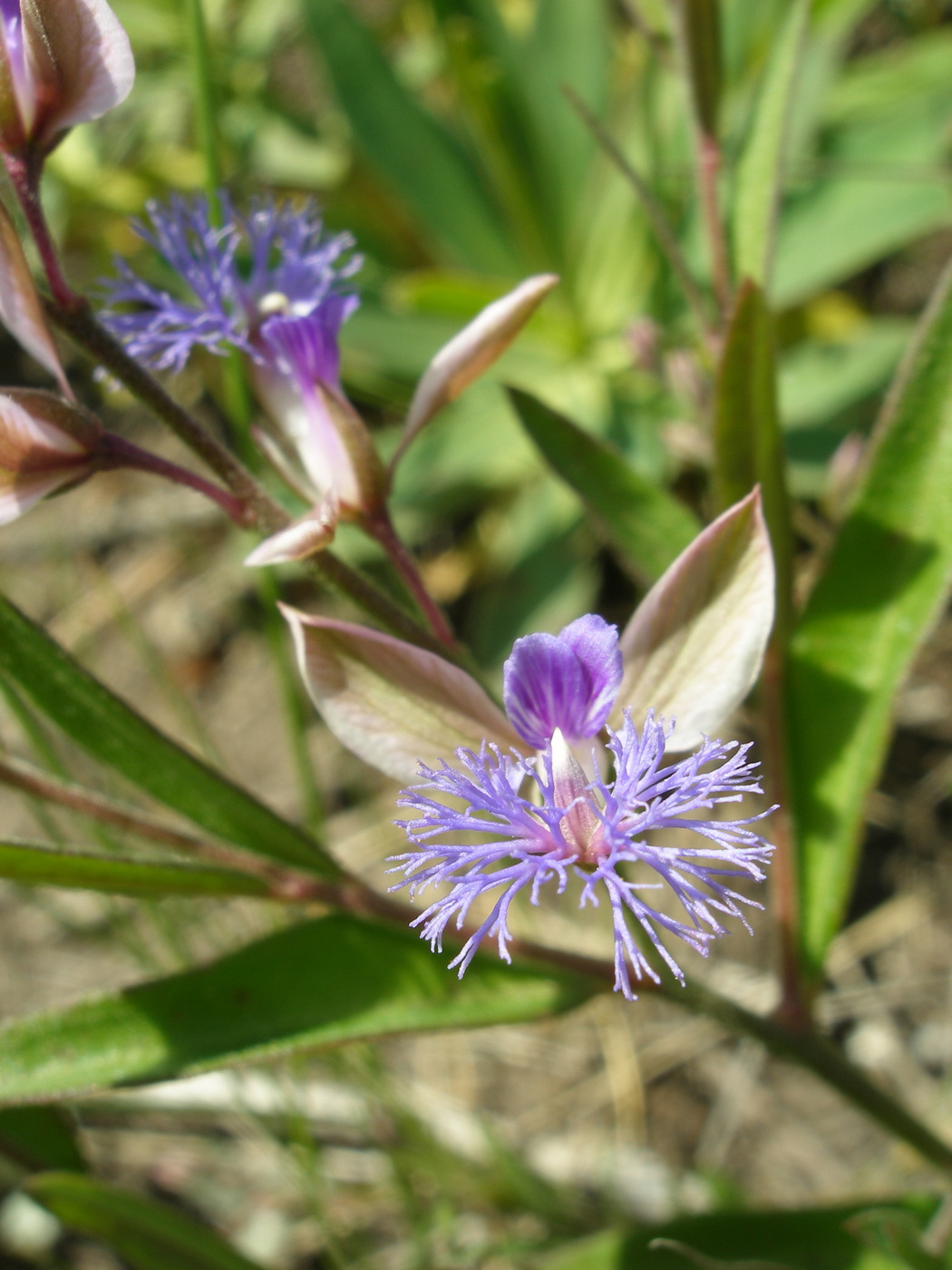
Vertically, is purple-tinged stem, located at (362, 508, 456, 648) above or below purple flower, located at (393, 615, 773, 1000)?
above

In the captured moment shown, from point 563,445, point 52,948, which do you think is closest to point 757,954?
point 563,445

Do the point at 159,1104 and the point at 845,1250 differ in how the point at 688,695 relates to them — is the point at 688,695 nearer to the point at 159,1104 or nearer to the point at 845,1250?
the point at 845,1250

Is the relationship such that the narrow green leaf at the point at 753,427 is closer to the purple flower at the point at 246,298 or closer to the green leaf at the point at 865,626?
the green leaf at the point at 865,626

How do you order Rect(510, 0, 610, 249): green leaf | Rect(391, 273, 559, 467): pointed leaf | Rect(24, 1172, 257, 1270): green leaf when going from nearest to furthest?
Rect(391, 273, 559, 467): pointed leaf
Rect(24, 1172, 257, 1270): green leaf
Rect(510, 0, 610, 249): green leaf

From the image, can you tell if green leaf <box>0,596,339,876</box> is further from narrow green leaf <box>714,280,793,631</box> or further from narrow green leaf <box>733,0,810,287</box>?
narrow green leaf <box>733,0,810,287</box>

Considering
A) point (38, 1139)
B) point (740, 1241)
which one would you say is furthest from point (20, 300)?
point (740, 1241)

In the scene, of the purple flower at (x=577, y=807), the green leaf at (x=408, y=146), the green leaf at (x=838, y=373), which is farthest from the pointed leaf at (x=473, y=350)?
the green leaf at (x=408, y=146)

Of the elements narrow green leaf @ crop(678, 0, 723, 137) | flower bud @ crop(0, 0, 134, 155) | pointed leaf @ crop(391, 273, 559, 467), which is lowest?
pointed leaf @ crop(391, 273, 559, 467)

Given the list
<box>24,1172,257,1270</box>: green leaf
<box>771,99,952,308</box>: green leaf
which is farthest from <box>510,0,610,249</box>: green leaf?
<box>24,1172,257,1270</box>: green leaf
